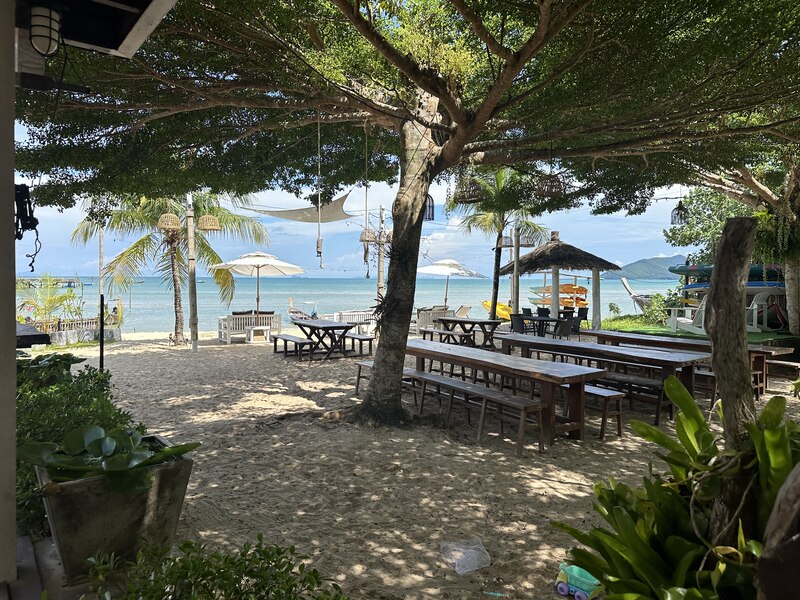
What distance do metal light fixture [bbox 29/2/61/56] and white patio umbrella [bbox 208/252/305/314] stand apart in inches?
504

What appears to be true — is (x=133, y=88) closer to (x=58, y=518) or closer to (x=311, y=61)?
(x=311, y=61)

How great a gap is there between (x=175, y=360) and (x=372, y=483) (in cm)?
824

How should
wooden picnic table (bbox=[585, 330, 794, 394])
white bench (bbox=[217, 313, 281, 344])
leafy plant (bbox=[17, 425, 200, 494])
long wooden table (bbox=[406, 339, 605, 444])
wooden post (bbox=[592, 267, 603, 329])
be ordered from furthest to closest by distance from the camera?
wooden post (bbox=[592, 267, 603, 329]) → white bench (bbox=[217, 313, 281, 344]) → wooden picnic table (bbox=[585, 330, 794, 394]) → long wooden table (bbox=[406, 339, 605, 444]) → leafy plant (bbox=[17, 425, 200, 494])

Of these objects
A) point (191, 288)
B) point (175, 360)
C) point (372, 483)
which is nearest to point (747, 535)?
point (372, 483)

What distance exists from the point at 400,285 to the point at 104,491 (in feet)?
13.7

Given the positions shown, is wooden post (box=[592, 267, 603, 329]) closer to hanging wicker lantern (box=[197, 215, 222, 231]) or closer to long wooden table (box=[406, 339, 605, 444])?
long wooden table (box=[406, 339, 605, 444])

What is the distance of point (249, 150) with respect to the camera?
24.1 feet

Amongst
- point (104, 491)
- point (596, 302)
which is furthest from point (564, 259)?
point (104, 491)

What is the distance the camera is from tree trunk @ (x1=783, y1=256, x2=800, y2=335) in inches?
440

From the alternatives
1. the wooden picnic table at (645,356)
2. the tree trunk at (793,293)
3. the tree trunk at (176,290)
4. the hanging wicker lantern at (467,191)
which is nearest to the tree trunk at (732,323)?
the wooden picnic table at (645,356)

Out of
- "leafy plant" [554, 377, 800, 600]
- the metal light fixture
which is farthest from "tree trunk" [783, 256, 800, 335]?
the metal light fixture

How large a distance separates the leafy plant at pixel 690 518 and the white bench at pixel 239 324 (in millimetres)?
13805

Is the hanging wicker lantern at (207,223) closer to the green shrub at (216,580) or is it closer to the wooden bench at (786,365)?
the wooden bench at (786,365)

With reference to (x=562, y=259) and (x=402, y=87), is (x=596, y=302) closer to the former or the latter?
(x=562, y=259)
